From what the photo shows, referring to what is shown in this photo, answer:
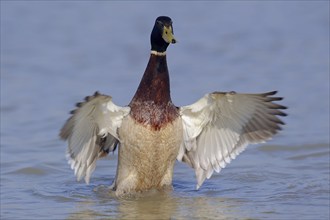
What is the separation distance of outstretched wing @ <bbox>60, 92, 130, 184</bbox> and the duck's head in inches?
28.4

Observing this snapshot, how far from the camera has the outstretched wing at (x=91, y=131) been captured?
9.60 meters

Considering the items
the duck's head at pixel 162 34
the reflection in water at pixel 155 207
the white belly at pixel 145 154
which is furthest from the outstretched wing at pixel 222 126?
the duck's head at pixel 162 34

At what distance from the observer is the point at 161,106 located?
9.91 m

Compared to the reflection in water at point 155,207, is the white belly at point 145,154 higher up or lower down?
higher up

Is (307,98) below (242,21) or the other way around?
below

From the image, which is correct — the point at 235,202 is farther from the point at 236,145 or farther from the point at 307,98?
the point at 307,98

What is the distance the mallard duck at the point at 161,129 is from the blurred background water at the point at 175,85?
29cm

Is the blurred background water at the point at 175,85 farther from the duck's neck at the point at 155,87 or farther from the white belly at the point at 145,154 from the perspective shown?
the duck's neck at the point at 155,87

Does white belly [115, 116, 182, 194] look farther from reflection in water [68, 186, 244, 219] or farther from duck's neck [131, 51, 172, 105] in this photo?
duck's neck [131, 51, 172, 105]

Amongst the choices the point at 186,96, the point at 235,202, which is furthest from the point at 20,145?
the point at 235,202

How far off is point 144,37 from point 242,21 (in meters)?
1.82

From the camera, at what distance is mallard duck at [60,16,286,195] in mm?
9852

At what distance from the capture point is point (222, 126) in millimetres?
10336

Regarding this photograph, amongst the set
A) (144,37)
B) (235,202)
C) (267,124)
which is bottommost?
(235,202)
